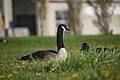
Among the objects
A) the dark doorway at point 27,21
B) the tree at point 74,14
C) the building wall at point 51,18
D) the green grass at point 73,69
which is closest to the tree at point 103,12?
the tree at point 74,14

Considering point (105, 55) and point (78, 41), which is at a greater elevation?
point (105, 55)

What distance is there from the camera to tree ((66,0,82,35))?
33.3 metres

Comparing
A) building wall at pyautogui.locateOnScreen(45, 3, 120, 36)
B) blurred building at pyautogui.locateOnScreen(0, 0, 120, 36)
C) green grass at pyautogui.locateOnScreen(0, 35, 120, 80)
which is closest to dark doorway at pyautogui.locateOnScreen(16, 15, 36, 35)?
blurred building at pyautogui.locateOnScreen(0, 0, 120, 36)

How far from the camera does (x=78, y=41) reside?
72.4 feet

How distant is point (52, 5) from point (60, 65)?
1097 inches

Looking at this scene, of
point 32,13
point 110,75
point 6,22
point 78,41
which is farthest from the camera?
point 32,13

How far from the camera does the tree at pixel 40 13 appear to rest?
1311 inches

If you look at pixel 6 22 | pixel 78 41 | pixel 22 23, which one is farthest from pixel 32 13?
pixel 78 41

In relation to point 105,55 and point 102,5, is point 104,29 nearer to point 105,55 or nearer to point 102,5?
point 102,5

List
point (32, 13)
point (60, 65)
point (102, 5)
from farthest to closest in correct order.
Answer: point (32, 13) → point (102, 5) → point (60, 65)

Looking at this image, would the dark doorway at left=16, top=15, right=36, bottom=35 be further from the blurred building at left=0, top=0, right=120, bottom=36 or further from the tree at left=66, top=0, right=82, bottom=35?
the tree at left=66, top=0, right=82, bottom=35

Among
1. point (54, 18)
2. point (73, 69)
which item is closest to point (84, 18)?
point (54, 18)

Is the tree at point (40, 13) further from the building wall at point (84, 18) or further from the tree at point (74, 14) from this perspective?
the tree at point (74, 14)

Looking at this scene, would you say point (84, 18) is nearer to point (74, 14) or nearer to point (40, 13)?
point (74, 14)
